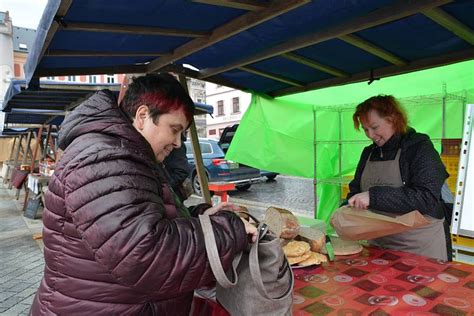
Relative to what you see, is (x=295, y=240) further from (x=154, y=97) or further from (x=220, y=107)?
(x=220, y=107)

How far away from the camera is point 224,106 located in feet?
101

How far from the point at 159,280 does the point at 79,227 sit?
0.86ft

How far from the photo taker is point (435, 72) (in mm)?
3941

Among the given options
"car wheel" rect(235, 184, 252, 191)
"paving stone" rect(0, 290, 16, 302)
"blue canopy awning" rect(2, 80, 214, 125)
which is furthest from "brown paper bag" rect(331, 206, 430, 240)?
"car wheel" rect(235, 184, 252, 191)

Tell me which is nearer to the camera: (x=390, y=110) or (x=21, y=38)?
(x=390, y=110)

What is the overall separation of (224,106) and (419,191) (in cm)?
2927

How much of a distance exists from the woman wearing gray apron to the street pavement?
3.30m

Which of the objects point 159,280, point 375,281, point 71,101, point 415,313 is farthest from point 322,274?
point 71,101

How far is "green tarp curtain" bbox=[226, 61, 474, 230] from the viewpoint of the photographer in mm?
3818

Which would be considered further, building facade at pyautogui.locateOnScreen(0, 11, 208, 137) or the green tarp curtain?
building facade at pyautogui.locateOnScreen(0, 11, 208, 137)

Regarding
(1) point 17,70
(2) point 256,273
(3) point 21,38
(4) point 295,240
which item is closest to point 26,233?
(4) point 295,240

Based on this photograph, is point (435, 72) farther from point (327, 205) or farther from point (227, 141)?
point (227, 141)

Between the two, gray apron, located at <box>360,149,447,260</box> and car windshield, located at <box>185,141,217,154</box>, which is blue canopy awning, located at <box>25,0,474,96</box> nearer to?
gray apron, located at <box>360,149,447,260</box>

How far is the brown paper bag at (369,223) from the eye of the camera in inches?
68.7
